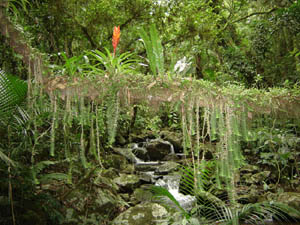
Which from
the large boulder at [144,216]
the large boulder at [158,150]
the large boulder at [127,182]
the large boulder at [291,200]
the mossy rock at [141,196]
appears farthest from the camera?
the large boulder at [158,150]

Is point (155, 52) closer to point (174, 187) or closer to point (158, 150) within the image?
point (174, 187)

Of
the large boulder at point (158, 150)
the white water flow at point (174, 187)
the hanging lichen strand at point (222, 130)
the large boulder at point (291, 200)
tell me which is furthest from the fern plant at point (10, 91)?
the large boulder at point (158, 150)

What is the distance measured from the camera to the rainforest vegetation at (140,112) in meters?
1.87

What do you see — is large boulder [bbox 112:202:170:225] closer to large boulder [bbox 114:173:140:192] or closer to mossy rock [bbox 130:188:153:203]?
mossy rock [bbox 130:188:153:203]

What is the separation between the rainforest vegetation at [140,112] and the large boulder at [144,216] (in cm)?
2

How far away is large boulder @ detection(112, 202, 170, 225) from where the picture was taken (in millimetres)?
3215

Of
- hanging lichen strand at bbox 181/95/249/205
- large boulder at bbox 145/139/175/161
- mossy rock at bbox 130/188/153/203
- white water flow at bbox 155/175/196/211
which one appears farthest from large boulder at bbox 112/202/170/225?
large boulder at bbox 145/139/175/161

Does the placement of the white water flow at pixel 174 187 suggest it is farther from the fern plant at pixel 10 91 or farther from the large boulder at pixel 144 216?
the fern plant at pixel 10 91


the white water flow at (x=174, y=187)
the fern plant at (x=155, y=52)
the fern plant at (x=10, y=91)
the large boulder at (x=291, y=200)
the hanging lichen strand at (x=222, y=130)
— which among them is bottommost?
the white water flow at (x=174, y=187)

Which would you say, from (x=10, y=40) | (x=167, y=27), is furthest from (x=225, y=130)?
(x=167, y=27)

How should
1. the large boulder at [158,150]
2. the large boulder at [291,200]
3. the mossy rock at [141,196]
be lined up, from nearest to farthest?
the large boulder at [291,200] → the mossy rock at [141,196] → the large boulder at [158,150]

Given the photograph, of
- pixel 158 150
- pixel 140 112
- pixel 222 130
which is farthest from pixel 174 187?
pixel 222 130

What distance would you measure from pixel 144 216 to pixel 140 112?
91.2 inches

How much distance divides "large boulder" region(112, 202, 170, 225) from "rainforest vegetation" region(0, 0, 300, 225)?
2cm
